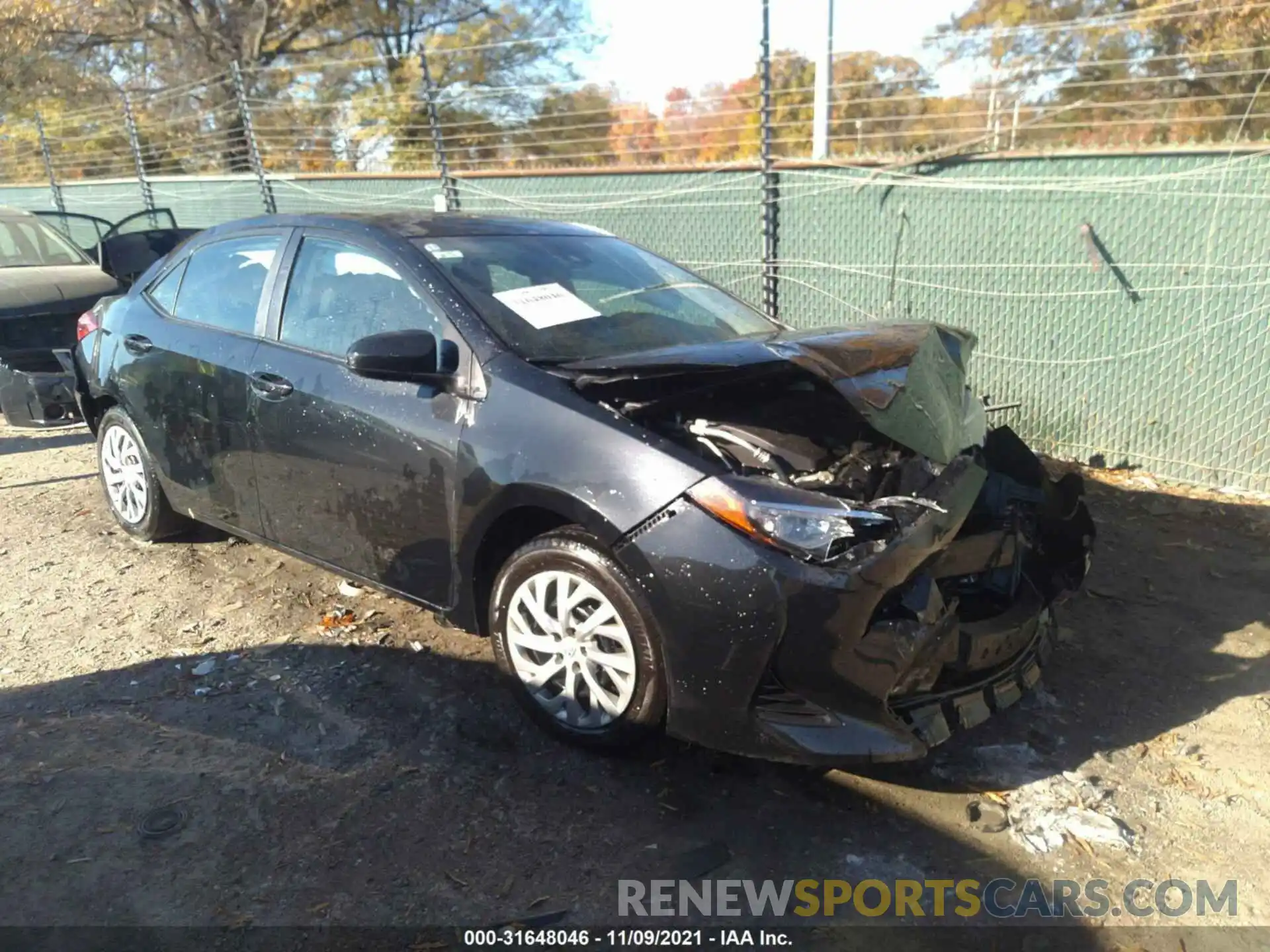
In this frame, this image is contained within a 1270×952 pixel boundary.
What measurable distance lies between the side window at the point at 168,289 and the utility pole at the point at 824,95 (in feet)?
16.1

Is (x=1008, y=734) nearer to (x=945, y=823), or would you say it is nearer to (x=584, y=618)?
(x=945, y=823)

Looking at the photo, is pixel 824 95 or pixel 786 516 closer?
pixel 786 516

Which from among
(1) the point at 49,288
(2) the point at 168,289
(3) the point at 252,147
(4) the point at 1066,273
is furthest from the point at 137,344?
(3) the point at 252,147

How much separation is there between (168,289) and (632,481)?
3.21 meters

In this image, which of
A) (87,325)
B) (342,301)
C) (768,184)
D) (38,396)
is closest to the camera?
(342,301)

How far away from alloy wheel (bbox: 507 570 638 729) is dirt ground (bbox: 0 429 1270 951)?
195 mm

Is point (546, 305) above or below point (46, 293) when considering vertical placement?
above

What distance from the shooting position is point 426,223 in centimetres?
396

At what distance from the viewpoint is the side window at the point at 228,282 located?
13.7 feet

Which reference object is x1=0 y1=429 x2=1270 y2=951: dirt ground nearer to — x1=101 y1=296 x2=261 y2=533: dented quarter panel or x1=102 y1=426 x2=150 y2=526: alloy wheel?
x1=101 y1=296 x2=261 y2=533: dented quarter panel

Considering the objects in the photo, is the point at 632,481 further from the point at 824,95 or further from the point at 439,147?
the point at 439,147

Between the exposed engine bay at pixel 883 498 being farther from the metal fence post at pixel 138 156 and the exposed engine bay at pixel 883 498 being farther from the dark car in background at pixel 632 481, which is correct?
the metal fence post at pixel 138 156

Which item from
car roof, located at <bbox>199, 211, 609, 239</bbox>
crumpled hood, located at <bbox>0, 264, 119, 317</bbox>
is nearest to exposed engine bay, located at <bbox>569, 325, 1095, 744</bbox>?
car roof, located at <bbox>199, 211, 609, 239</bbox>

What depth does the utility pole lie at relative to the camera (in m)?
7.82
